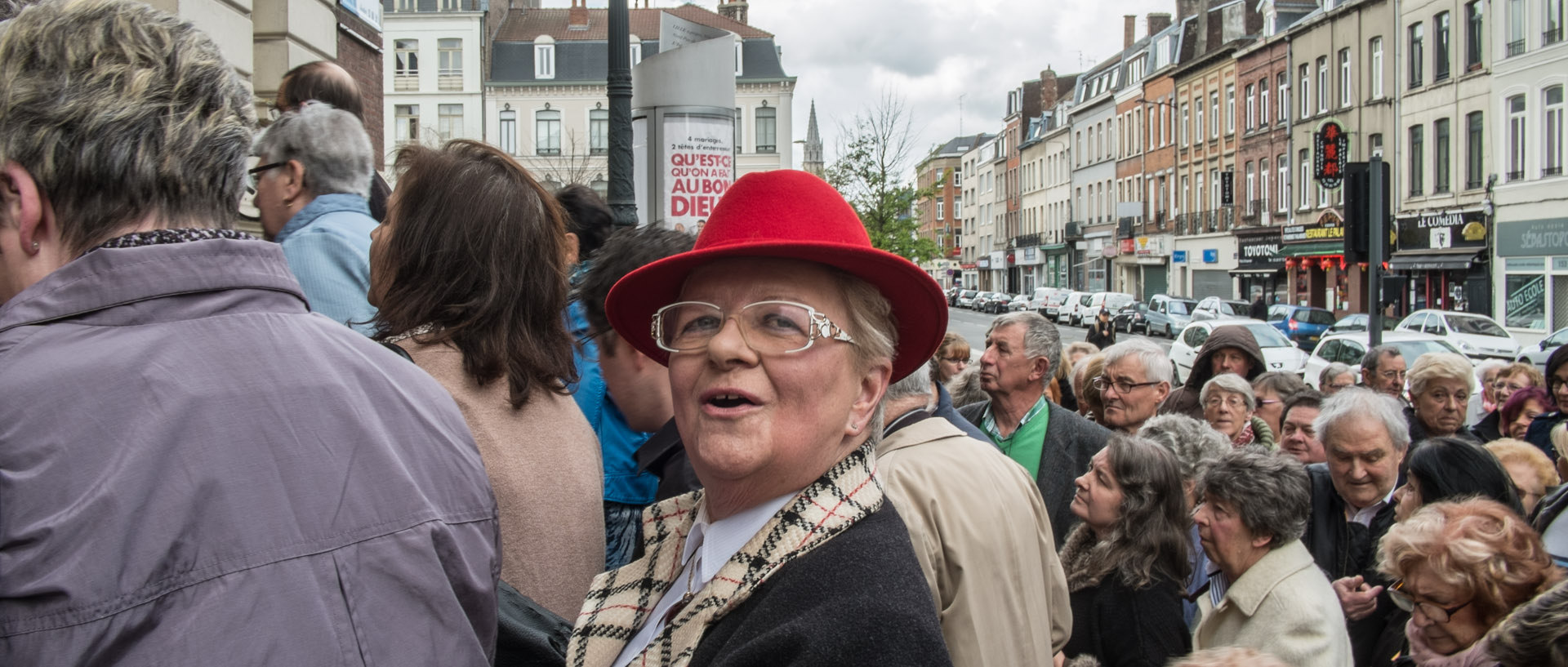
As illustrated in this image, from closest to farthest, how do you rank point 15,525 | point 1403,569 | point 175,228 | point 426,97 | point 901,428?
1. point 15,525
2. point 175,228
3. point 901,428
4. point 1403,569
5. point 426,97

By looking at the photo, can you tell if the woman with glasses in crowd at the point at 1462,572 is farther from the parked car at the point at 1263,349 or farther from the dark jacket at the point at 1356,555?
the parked car at the point at 1263,349

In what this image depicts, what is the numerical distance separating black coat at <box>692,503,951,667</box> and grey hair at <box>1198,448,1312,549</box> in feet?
8.54

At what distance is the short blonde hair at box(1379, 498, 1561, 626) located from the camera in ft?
11.1

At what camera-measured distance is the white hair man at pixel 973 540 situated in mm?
2656

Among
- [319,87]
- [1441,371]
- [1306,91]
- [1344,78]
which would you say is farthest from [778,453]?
[1306,91]

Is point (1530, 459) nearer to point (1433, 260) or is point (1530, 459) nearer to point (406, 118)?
point (1433, 260)

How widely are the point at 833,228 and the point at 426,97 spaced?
52.2 meters

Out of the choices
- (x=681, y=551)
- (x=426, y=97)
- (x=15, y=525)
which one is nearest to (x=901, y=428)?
(x=681, y=551)

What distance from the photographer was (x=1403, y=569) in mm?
3529

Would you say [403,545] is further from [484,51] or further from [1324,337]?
[484,51]

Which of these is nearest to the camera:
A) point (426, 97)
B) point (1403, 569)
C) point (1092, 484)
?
point (1403, 569)

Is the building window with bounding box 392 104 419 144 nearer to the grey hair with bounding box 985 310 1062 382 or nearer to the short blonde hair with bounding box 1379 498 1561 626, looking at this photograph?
the grey hair with bounding box 985 310 1062 382

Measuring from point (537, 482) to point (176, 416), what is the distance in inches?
41.7

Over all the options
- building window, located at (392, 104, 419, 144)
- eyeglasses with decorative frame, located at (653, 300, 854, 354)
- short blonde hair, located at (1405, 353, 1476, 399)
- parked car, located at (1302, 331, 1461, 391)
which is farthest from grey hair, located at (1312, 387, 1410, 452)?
building window, located at (392, 104, 419, 144)
